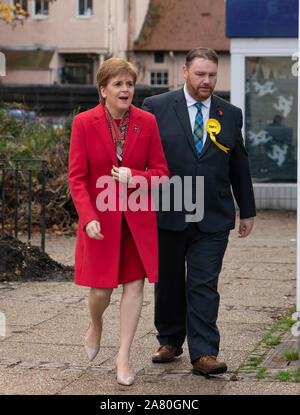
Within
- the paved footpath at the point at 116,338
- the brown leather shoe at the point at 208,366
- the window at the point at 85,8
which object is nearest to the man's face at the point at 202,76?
the brown leather shoe at the point at 208,366

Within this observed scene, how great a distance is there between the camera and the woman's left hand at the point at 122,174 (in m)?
5.05

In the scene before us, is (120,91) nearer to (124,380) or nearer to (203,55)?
(203,55)

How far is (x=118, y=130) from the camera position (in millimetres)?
5273

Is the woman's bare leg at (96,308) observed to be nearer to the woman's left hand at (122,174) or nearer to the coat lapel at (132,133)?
the woman's left hand at (122,174)

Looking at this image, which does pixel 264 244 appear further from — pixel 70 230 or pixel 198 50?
pixel 198 50

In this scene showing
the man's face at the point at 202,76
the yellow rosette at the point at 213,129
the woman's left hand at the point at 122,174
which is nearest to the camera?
the woman's left hand at the point at 122,174

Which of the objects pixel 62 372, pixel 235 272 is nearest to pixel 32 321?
pixel 62 372

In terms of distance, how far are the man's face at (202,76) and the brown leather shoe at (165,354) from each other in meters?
1.57

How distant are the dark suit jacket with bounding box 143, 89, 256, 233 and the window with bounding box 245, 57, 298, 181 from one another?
10.7 m

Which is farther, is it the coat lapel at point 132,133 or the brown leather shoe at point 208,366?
the brown leather shoe at point 208,366

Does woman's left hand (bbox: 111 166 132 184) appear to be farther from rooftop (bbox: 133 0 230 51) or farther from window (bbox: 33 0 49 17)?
rooftop (bbox: 133 0 230 51)

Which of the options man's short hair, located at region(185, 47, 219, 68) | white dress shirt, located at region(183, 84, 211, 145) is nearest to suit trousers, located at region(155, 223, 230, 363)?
white dress shirt, located at region(183, 84, 211, 145)

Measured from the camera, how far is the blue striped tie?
565cm

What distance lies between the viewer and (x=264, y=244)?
12133 mm
